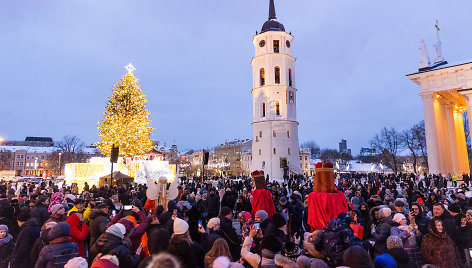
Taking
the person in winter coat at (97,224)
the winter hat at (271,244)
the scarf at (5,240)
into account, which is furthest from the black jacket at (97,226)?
the winter hat at (271,244)

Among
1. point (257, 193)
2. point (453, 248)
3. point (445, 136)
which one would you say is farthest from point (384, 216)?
point (445, 136)

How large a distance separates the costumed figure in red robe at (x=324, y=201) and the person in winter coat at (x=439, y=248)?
1.72 meters

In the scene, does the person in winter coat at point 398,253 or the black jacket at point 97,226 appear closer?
the person in winter coat at point 398,253

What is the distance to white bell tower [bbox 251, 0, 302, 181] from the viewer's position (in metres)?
45.8

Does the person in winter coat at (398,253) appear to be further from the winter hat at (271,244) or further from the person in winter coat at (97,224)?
the person in winter coat at (97,224)

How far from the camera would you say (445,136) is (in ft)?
104

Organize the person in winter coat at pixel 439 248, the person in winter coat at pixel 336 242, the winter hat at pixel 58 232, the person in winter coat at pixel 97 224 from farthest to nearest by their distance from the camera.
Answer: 1. the person in winter coat at pixel 97 224
2. the person in winter coat at pixel 439 248
3. the winter hat at pixel 58 232
4. the person in winter coat at pixel 336 242

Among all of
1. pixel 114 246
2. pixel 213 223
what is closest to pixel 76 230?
pixel 114 246

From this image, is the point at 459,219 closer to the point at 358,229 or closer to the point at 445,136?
the point at 358,229

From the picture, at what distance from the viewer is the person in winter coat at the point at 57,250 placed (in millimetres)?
3893

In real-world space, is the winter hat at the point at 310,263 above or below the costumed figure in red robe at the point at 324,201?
below

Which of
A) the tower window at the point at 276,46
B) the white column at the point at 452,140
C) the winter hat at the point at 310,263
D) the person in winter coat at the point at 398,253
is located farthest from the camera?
the tower window at the point at 276,46

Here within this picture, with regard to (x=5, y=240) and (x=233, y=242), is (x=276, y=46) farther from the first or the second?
(x=5, y=240)

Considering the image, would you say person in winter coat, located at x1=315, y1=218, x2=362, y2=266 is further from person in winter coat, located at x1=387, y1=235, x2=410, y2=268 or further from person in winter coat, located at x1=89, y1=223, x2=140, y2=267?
person in winter coat, located at x1=89, y1=223, x2=140, y2=267
